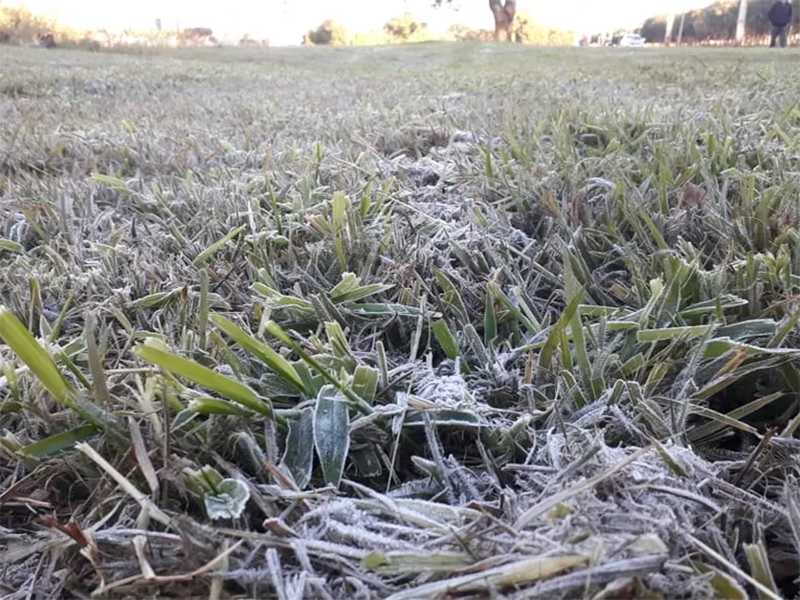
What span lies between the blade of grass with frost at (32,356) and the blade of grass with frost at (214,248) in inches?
14.9

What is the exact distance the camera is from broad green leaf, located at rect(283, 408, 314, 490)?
500 mm

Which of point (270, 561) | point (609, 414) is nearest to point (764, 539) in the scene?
point (609, 414)

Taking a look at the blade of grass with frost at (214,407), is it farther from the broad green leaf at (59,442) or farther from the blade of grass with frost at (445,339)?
the blade of grass with frost at (445,339)

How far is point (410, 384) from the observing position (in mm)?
604

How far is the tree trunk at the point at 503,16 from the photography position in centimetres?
1922

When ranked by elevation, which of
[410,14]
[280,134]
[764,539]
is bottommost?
[764,539]

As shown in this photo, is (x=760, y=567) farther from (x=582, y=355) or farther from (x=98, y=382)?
(x=98, y=382)

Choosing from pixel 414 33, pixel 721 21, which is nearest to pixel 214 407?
pixel 721 21

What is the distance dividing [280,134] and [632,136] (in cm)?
105

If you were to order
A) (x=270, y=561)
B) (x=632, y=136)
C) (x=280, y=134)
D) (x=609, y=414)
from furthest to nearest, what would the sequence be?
1. (x=280, y=134)
2. (x=632, y=136)
3. (x=609, y=414)
4. (x=270, y=561)

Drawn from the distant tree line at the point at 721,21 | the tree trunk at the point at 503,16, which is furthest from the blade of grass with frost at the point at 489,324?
the tree trunk at the point at 503,16

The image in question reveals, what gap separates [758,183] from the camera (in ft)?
3.63

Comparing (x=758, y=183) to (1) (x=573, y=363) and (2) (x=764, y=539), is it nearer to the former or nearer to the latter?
(1) (x=573, y=363)

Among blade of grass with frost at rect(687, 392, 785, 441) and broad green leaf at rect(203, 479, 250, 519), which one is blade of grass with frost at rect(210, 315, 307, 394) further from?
blade of grass with frost at rect(687, 392, 785, 441)
